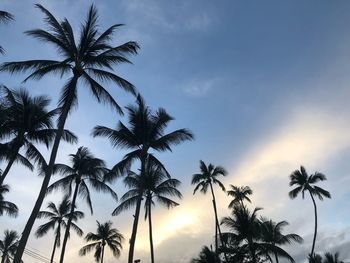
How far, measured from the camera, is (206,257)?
1276 inches

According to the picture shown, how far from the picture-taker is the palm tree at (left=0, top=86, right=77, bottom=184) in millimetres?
26281

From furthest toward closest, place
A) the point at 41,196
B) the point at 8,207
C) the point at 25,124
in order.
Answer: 1. the point at 8,207
2. the point at 25,124
3. the point at 41,196

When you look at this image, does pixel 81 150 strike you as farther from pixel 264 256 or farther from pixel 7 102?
pixel 264 256

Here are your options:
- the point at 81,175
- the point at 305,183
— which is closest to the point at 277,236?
the point at 305,183

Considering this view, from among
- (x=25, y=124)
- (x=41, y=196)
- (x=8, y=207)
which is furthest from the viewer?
(x=8, y=207)

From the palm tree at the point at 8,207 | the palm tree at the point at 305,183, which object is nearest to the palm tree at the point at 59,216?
the palm tree at the point at 8,207

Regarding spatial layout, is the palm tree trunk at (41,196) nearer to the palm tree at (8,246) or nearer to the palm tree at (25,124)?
the palm tree at (25,124)

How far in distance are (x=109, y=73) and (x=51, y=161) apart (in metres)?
6.34

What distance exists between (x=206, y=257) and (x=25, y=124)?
18.0 m

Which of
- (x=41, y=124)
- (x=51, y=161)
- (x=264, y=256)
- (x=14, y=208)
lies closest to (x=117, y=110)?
(x=51, y=161)

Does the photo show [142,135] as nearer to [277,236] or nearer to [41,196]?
[41,196]

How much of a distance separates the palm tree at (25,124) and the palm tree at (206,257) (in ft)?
49.0

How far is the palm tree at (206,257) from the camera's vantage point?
32112 millimetres

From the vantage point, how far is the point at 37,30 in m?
21.0
